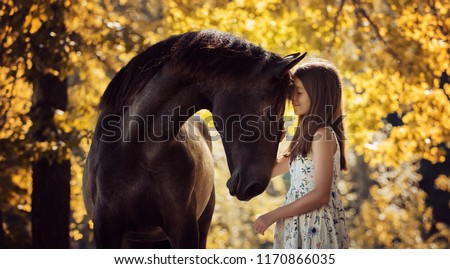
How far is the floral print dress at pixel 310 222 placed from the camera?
342 centimetres

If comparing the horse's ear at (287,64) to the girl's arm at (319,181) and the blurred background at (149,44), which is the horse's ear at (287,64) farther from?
the blurred background at (149,44)

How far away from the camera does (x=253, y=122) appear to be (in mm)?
3176

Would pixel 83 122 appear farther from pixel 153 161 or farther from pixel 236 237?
pixel 236 237

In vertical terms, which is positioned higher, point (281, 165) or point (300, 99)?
point (300, 99)

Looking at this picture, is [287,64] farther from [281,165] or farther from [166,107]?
[281,165]

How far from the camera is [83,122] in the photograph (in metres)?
6.25

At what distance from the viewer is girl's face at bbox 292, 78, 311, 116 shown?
350 cm

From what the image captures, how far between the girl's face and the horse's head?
0.62 feet

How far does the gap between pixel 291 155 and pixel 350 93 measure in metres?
3.62

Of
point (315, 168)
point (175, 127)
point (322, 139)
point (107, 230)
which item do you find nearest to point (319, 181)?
point (315, 168)

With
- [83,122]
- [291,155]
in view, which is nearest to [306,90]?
[291,155]

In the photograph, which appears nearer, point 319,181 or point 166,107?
point 319,181

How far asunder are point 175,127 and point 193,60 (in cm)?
38

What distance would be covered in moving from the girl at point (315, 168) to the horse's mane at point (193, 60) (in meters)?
0.26
